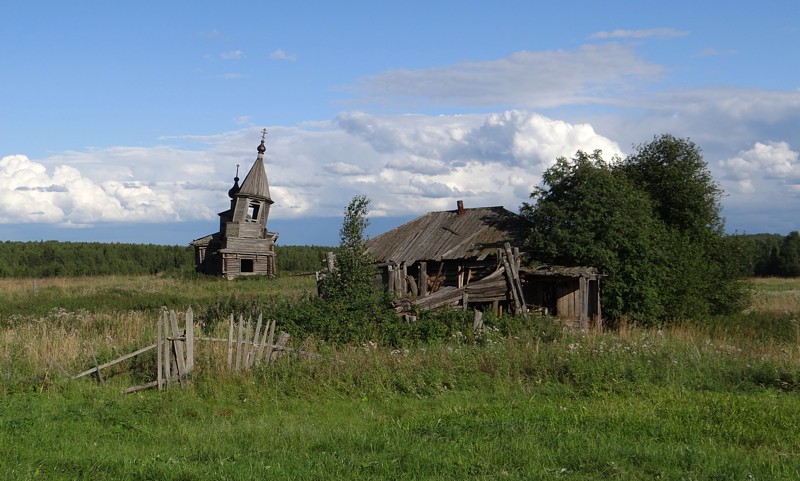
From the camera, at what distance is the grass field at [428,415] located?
7414 millimetres

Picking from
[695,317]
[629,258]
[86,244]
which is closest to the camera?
[629,258]

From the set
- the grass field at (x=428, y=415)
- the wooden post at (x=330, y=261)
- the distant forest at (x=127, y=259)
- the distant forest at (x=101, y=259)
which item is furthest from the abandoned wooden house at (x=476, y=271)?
the distant forest at (x=127, y=259)

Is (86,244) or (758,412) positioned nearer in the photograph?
(758,412)

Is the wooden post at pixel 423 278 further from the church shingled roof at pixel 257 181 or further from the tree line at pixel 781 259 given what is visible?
the tree line at pixel 781 259

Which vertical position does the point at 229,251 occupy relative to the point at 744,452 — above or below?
above

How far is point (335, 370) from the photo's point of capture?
40.7ft

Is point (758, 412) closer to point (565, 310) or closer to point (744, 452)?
point (744, 452)

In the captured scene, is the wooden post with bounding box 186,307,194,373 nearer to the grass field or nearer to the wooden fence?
the wooden fence

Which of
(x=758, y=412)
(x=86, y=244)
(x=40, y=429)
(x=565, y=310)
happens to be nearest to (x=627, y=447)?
(x=758, y=412)

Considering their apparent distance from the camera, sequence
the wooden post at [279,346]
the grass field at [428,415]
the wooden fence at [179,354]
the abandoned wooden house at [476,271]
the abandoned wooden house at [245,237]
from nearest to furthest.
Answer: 1. the grass field at [428,415]
2. the wooden fence at [179,354]
3. the wooden post at [279,346]
4. the abandoned wooden house at [476,271]
5. the abandoned wooden house at [245,237]

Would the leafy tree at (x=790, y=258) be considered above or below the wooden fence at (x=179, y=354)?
above

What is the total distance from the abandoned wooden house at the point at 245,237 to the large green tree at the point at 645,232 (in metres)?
31.8

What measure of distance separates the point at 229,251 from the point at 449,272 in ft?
98.0

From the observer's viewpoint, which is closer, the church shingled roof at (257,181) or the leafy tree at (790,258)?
the church shingled roof at (257,181)
